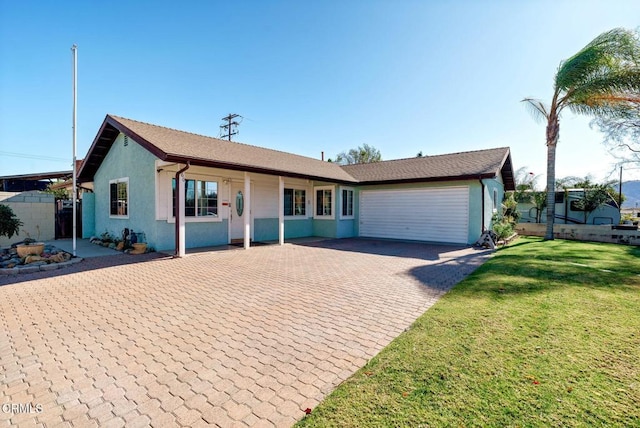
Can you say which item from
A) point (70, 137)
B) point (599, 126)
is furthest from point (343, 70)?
point (599, 126)

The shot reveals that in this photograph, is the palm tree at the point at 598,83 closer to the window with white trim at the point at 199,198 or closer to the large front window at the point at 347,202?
the large front window at the point at 347,202

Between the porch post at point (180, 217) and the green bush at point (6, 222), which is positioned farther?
the porch post at point (180, 217)

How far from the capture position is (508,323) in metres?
4.03

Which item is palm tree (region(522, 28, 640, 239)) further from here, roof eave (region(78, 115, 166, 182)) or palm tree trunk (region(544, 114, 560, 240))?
roof eave (region(78, 115, 166, 182))

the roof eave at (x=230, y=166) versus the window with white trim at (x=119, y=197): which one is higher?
the roof eave at (x=230, y=166)

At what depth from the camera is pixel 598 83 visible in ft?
39.7

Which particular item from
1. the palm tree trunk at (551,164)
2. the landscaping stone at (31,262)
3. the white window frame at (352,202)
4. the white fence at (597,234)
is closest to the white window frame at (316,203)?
the white window frame at (352,202)

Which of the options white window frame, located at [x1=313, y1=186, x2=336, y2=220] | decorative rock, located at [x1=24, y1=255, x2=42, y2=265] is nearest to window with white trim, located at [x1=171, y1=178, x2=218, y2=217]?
decorative rock, located at [x1=24, y1=255, x2=42, y2=265]

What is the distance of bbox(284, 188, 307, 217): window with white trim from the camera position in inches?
565

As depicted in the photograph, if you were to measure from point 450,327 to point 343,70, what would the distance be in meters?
14.0

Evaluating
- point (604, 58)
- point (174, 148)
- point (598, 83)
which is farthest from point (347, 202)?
point (604, 58)

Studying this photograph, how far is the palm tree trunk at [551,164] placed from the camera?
13625mm

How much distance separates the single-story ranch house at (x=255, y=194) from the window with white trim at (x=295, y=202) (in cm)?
5

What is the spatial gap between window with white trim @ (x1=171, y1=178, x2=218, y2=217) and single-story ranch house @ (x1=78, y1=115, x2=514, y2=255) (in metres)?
0.04
